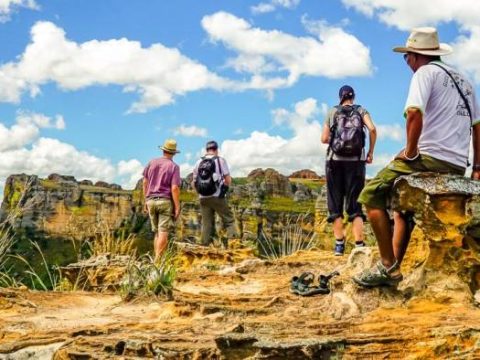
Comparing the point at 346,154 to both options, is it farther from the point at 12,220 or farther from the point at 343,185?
the point at 12,220

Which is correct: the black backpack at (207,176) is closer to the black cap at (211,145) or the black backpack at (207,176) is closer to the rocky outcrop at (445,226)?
the black cap at (211,145)

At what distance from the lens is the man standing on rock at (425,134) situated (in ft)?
17.6

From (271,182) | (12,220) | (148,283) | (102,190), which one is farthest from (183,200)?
(148,283)

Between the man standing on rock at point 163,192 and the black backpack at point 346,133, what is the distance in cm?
315

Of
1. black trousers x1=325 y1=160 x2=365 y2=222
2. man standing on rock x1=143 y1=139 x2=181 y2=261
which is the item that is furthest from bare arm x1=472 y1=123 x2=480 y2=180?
man standing on rock x1=143 y1=139 x2=181 y2=261

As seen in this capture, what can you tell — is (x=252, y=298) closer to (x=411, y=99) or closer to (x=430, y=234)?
(x=430, y=234)

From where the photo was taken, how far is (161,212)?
11.1 metres

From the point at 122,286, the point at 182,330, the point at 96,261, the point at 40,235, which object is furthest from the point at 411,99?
the point at 40,235

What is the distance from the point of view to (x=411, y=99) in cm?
530

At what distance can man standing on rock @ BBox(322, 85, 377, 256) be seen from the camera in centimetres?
862

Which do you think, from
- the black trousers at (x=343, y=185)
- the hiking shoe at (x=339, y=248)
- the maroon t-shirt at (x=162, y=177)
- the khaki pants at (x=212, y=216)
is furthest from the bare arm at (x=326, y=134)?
the khaki pants at (x=212, y=216)

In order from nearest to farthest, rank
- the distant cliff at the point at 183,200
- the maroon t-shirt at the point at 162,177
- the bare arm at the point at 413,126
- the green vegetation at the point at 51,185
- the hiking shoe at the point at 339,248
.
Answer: the bare arm at the point at 413,126
the hiking shoe at the point at 339,248
the maroon t-shirt at the point at 162,177
the distant cliff at the point at 183,200
the green vegetation at the point at 51,185

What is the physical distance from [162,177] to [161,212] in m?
0.55

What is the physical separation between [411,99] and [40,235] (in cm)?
4821
